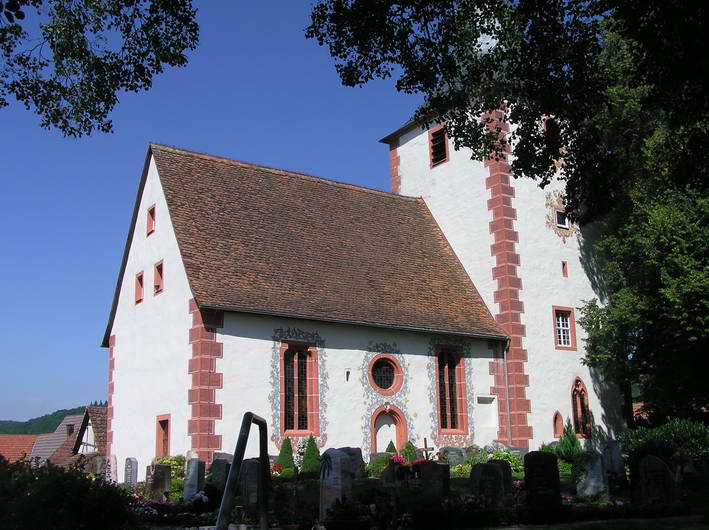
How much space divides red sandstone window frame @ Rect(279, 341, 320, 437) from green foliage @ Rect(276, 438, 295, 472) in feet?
1.79

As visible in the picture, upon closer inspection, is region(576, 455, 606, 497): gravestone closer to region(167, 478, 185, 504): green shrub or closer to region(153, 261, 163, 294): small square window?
region(167, 478, 185, 504): green shrub

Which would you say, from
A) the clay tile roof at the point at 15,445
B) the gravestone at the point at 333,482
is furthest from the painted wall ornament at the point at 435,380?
the clay tile roof at the point at 15,445

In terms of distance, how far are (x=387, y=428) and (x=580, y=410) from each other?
7.95 m

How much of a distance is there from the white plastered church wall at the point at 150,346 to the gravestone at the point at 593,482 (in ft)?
34.7

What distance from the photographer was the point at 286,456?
22.9 m

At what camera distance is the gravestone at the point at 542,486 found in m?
15.3

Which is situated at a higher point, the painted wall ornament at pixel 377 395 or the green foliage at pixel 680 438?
the painted wall ornament at pixel 377 395

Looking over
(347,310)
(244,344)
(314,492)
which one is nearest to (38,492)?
(314,492)

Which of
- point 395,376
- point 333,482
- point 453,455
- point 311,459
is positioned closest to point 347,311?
point 395,376

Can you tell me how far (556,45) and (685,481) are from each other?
1215 cm

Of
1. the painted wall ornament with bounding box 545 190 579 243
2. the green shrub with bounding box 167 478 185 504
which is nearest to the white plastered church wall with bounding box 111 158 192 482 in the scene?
the green shrub with bounding box 167 478 185 504

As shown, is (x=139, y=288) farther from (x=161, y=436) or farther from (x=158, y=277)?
(x=161, y=436)

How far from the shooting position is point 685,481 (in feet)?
67.6

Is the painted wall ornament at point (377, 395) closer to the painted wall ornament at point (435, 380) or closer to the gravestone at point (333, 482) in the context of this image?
the painted wall ornament at point (435, 380)
